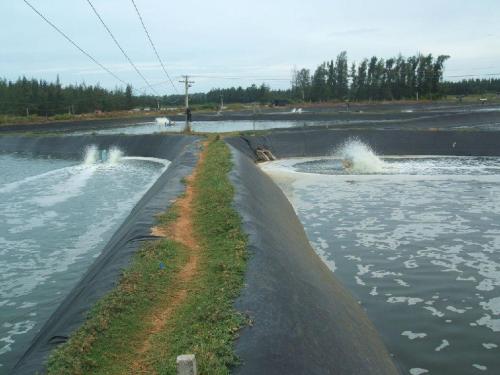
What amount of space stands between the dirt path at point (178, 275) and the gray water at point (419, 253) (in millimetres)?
4128

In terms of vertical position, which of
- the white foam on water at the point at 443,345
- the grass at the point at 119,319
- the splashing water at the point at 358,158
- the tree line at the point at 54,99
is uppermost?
the tree line at the point at 54,99

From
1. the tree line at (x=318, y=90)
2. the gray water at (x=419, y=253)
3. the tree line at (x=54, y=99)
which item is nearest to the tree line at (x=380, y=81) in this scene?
the tree line at (x=318, y=90)

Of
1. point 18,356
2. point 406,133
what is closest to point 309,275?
point 18,356

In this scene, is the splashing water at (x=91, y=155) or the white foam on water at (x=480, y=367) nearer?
the white foam on water at (x=480, y=367)

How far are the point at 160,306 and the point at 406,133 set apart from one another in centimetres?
3747

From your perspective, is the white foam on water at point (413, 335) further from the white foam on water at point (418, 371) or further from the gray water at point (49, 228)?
the gray water at point (49, 228)

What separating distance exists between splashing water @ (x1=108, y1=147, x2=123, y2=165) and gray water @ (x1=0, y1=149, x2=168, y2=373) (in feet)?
11.2

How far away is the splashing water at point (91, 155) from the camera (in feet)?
150

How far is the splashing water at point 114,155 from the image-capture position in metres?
44.9

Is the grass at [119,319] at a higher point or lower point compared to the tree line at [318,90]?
lower

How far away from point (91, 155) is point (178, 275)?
133ft

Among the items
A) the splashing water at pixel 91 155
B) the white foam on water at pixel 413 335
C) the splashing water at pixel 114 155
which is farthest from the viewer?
the splashing water at pixel 91 155

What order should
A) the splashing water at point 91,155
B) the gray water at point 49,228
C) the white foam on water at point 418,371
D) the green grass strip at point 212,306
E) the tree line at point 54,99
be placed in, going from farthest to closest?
the tree line at point 54,99 → the splashing water at point 91,155 → the gray water at point 49,228 → the white foam on water at point 418,371 → the green grass strip at point 212,306

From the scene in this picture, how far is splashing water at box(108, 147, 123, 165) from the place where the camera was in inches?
1766
